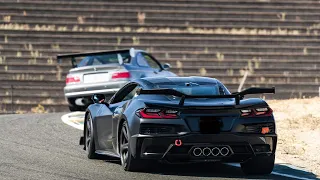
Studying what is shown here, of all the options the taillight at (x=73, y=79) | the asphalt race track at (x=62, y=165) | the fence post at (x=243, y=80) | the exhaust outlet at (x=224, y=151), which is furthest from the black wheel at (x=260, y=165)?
the fence post at (x=243, y=80)

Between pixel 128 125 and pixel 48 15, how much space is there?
22.3 metres

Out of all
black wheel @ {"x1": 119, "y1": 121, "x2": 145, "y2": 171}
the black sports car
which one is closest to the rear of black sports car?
the black sports car

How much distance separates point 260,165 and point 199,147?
936 mm

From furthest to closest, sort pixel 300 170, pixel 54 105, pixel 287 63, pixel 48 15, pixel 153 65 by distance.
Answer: pixel 48 15, pixel 287 63, pixel 54 105, pixel 153 65, pixel 300 170

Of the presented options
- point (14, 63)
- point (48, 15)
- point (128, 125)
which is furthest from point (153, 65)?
point (128, 125)

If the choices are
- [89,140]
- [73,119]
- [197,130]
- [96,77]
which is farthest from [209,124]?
[96,77]

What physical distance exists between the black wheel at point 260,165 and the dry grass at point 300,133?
70 centimetres

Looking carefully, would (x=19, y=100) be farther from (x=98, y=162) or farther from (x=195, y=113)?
(x=195, y=113)

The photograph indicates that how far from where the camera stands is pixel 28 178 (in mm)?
9656

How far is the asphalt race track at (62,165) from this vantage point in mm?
9961

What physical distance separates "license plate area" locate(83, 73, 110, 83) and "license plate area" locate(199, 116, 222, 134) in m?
11.8

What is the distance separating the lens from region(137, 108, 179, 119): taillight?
9.72 metres

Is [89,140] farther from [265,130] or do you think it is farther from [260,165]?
[265,130]

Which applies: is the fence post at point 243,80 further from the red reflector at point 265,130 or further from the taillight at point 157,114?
the taillight at point 157,114
